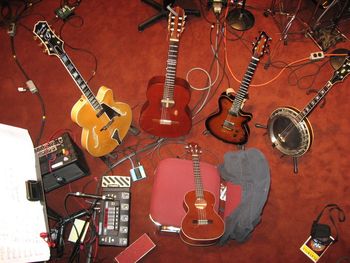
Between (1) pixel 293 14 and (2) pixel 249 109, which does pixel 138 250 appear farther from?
(1) pixel 293 14

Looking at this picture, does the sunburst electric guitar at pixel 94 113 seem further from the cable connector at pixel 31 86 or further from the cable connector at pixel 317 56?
the cable connector at pixel 317 56

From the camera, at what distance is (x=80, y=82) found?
2426 mm

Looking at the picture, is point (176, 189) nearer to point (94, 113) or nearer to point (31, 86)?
point (94, 113)

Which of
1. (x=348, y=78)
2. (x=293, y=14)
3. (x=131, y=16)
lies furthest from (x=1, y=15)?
(x=348, y=78)

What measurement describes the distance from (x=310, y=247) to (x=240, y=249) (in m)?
0.57

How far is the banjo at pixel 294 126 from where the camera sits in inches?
103

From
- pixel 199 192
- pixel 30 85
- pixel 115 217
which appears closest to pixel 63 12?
pixel 30 85

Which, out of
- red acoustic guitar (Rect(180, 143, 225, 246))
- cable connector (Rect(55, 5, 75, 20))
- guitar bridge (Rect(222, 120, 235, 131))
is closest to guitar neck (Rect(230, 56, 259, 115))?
guitar bridge (Rect(222, 120, 235, 131))

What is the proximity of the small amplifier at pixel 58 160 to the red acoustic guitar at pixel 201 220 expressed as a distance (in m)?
0.95

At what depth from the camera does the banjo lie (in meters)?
2.61

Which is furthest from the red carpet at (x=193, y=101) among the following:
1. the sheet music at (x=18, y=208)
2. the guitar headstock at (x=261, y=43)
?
the sheet music at (x=18, y=208)

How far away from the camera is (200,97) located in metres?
3.29

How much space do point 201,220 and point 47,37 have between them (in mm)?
1650

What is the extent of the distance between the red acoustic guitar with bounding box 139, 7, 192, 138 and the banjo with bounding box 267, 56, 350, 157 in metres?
0.77
